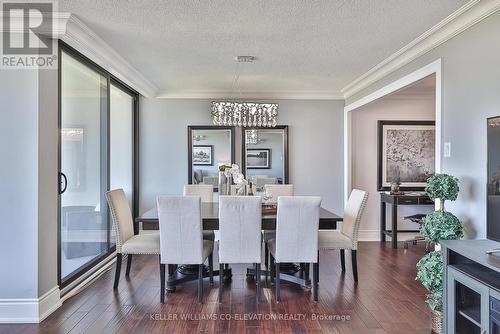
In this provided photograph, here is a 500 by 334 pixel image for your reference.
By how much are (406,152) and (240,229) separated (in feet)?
12.5

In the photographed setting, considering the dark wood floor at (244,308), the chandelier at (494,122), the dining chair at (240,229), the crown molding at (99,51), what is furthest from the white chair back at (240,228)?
the crown molding at (99,51)

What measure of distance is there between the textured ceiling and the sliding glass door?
1.74 feet

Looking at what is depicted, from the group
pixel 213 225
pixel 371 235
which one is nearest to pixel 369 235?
pixel 371 235

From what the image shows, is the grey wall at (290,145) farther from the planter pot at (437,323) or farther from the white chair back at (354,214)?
the planter pot at (437,323)

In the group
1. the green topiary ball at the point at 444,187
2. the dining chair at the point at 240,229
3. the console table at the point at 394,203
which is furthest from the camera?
the console table at the point at 394,203

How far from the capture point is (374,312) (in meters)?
2.93

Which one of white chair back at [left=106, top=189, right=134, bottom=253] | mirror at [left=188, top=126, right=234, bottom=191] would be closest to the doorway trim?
mirror at [left=188, top=126, right=234, bottom=191]

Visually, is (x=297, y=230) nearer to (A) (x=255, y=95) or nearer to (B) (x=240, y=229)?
(B) (x=240, y=229)

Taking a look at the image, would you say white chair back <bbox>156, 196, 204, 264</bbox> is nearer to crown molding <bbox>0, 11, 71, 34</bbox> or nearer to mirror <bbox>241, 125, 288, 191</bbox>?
crown molding <bbox>0, 11, 71, 34</bbox>

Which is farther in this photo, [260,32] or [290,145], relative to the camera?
[290,145]

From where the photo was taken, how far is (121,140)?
498 cm

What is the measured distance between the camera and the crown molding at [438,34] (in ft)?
7.98

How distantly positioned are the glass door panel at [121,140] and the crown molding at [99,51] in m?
0.37

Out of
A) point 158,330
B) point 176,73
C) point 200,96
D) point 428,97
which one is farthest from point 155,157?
point 428,97
